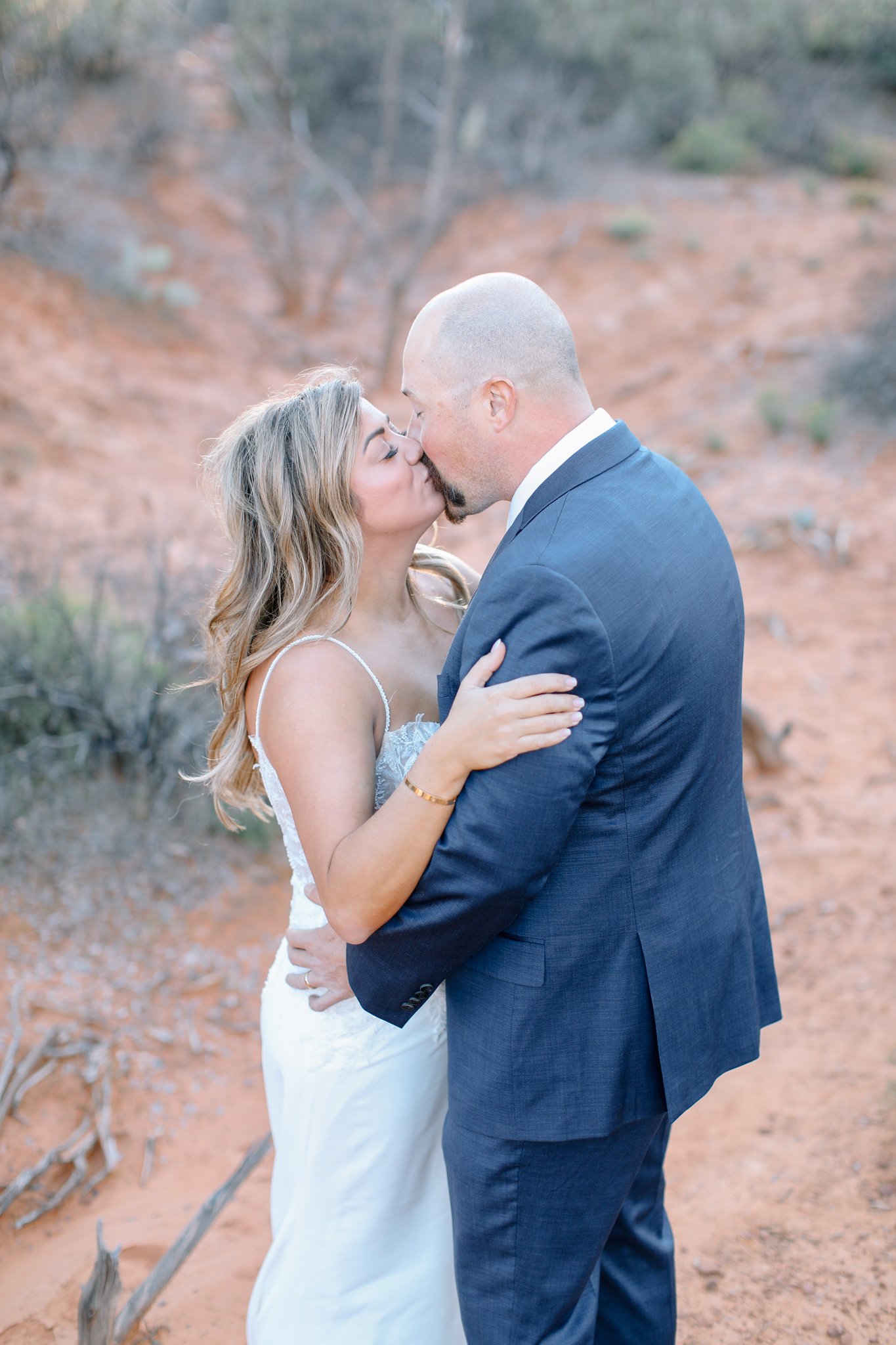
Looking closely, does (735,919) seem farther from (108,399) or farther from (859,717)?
(108,399)

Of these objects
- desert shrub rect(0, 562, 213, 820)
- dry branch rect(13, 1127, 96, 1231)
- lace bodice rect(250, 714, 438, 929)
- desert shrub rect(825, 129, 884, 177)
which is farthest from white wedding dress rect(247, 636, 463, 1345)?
desert shrub rect(825, 129, 884, 177)

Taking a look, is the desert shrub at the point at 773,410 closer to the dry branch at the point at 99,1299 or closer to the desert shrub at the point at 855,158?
the desert shrub at the point at 855,158

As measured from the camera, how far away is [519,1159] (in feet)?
5.81

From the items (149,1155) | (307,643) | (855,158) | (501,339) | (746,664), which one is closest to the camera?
(501,339)

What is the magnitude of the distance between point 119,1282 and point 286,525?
1674 mm

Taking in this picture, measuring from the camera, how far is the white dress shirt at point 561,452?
1.84 meters

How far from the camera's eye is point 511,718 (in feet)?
5.00

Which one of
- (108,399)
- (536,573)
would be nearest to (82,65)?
(108,399)

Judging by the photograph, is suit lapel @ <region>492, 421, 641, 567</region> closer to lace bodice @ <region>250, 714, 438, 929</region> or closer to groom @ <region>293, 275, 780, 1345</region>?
groom @ <region>293, 275, 780, 1345</region>

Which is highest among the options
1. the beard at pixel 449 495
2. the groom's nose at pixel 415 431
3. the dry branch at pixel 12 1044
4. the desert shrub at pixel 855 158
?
the groom's nose at pixel 415 431

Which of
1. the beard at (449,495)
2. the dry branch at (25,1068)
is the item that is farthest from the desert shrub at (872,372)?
the dry branch at (25,1068)

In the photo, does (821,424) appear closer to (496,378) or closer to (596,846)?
(496,378)

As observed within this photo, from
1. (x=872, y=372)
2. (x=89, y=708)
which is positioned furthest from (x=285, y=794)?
(x=872, y=372)

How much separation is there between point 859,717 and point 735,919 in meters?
4.63
